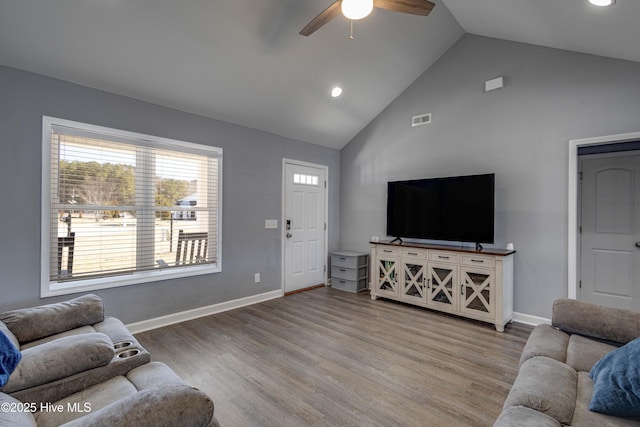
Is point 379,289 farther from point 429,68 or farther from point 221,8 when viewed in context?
point 221,8

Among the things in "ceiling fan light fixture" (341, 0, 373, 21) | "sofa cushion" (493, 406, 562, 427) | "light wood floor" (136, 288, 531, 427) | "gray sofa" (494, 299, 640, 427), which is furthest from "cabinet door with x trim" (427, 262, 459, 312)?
"ceiling fan light fixture" (341, 0, 373, 21)

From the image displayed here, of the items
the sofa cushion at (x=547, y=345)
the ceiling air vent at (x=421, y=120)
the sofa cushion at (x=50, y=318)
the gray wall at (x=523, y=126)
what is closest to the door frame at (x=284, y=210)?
the gray wall at (x=523, y=126)

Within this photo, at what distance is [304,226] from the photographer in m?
4.95

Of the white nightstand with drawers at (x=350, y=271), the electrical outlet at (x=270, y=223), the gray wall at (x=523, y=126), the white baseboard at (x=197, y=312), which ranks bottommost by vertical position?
the white baseboard at (x=197, y=312)

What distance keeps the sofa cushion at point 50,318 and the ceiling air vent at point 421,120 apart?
171 inches

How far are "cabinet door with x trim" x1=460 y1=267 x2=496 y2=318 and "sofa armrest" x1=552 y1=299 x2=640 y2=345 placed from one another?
4.32 feet

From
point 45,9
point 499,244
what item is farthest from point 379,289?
point 45,9

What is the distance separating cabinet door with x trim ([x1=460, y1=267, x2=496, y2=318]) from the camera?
3.34 meters

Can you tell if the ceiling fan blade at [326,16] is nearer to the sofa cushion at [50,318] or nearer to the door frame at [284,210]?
the door frame at [284,210]

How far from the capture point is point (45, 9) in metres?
2.22

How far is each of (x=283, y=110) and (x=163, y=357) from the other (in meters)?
3.20

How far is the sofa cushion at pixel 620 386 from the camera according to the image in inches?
45.0

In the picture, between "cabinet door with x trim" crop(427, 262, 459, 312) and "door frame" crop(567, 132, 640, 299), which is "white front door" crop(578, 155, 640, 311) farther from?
"cabinet door with x trim" crop(427, 262, 459, 312)

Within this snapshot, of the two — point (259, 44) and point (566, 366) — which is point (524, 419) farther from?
point (259, 44)
